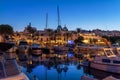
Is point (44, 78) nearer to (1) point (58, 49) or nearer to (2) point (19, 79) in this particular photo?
(2) point (19, 79)

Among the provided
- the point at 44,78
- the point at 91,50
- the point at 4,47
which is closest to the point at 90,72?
the point at 44,78

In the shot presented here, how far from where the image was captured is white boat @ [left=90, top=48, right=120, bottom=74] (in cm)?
2408

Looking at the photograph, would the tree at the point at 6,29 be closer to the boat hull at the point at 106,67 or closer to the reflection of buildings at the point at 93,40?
the reflection of buildings at the point at 93,40

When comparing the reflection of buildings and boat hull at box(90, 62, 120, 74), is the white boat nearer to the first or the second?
boat hull at box(90, 62, 120, 74)

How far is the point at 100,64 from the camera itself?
85.4 ft

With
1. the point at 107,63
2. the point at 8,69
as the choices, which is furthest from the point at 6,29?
the point at 8,69

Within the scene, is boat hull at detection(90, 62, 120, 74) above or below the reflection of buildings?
below

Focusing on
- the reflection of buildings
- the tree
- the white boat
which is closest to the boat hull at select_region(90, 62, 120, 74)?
the white boat

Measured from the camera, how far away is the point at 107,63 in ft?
82.2

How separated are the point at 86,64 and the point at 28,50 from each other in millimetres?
24279

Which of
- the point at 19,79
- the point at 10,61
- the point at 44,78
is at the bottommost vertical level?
the point at 44,78

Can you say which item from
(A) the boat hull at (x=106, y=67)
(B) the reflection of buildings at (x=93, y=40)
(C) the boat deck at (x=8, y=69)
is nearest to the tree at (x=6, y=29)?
(B) the reflection of buildings at (x=93, y=40)

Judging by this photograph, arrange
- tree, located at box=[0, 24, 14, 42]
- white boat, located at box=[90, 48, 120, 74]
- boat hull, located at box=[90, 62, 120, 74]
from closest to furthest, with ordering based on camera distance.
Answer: boat hull, located at box=[90, 62, 120, 74] < white boat, located at box=[90, 48, 120, 74] < tree, located at box=[0, 24, 14, 42]

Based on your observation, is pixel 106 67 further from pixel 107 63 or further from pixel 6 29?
pixel 6 29
